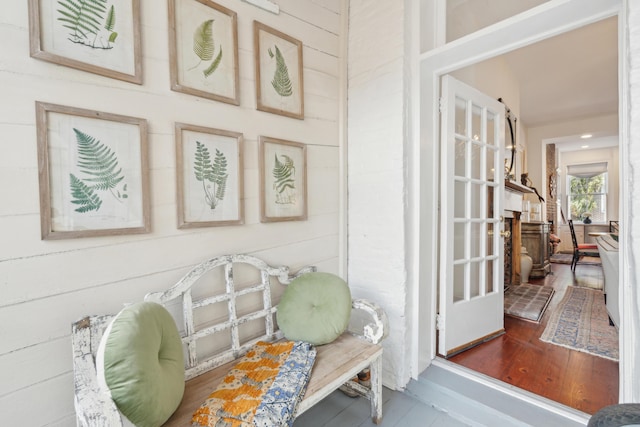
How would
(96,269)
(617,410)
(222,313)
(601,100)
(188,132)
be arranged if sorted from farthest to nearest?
(601,100), (222,313), (188,132), (96,269), (617,410)

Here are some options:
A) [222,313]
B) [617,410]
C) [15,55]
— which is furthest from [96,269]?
[617,410]

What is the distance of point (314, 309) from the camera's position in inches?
61.4

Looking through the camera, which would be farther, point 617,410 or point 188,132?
point 188,132

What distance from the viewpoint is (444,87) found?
1.99 meters

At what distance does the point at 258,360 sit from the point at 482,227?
199 centimetres

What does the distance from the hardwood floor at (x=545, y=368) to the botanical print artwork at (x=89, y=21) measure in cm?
267

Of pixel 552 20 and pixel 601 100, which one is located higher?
pixel 601 100

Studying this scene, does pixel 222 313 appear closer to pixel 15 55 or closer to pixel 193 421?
pixel 193 421

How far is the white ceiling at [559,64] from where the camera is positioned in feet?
6.64

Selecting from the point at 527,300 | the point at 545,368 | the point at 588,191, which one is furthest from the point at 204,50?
the point at 588,191

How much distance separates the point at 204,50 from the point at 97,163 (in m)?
0.72

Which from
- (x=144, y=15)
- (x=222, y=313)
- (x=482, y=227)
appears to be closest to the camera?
(x=144, y=15)

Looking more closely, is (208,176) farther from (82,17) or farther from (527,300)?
(527,300)

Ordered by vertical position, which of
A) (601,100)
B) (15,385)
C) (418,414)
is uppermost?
(601,100)
